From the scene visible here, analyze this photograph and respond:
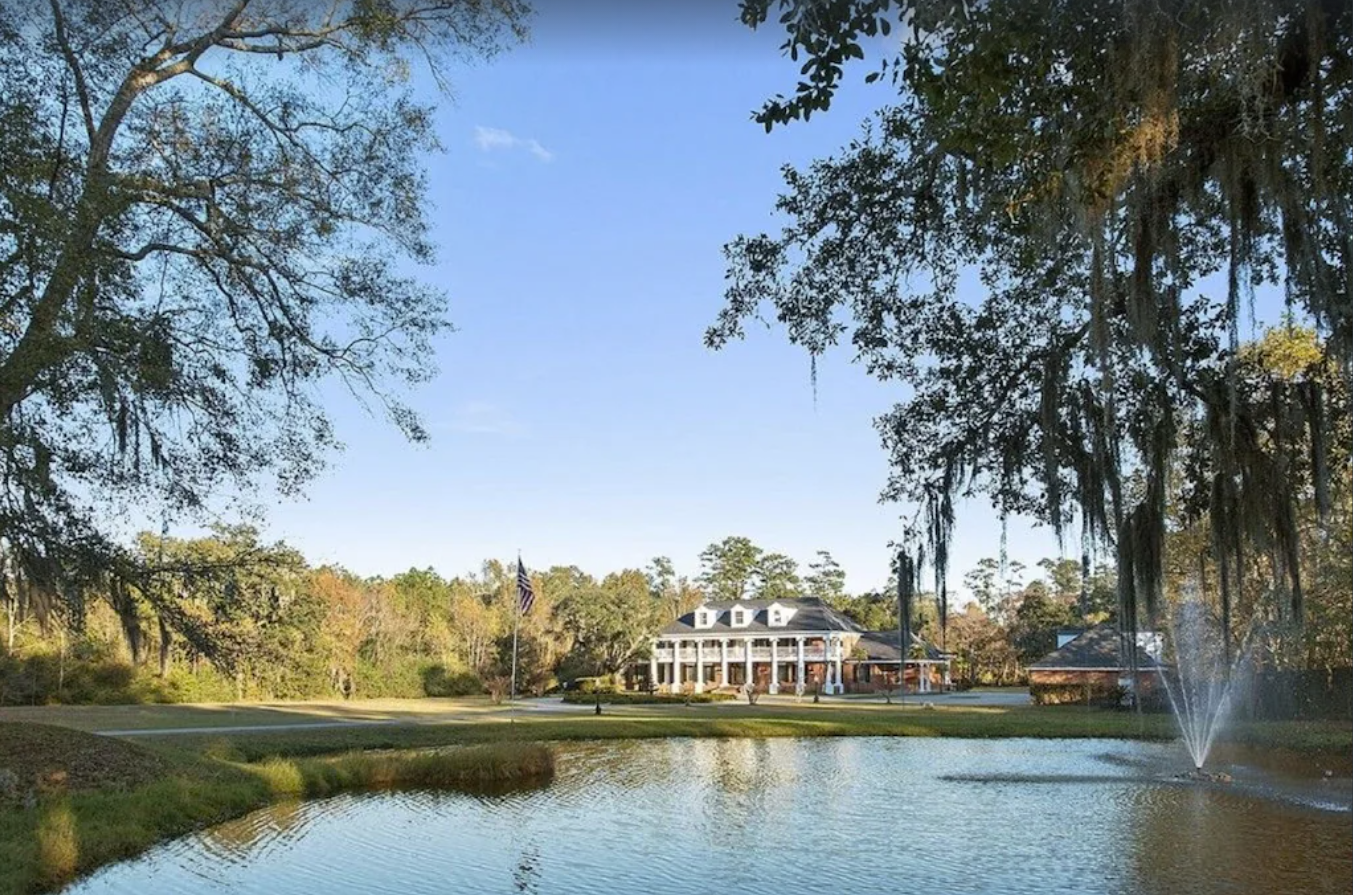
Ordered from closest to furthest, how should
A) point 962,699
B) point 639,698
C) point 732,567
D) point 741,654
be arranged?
1. point 639,698
2. point 962,699
3. point 741,654
4. point 732,567

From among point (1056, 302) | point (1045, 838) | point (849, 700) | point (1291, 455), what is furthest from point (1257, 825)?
point (849, 700)

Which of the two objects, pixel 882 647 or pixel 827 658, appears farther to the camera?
pixel 882 647

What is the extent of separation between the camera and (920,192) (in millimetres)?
7262

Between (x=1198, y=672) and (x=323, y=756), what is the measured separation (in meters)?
23.2

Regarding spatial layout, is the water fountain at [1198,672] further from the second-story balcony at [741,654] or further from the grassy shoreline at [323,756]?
the second-story balcony at [741,654]

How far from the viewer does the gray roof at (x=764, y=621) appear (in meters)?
55.0

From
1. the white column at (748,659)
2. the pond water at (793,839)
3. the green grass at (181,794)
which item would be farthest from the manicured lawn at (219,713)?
the white column at (748,659)

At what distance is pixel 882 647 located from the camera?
181ft

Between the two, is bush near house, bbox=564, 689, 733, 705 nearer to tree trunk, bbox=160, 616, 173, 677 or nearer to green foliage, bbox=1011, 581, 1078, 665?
green foliage, bbox=1011, 581, 1078, 665

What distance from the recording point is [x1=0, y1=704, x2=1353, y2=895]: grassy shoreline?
10.8m

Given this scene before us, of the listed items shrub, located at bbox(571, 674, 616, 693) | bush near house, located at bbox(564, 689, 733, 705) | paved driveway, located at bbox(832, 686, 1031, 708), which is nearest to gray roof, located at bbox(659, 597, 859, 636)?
paved driveway, located at bbox(832, 686, 1031, 708)

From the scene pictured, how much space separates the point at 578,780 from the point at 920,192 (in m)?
12.3

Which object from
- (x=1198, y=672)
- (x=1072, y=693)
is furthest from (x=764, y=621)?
(x=1198, y=672)

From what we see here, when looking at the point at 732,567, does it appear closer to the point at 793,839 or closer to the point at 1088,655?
the point at 1088,655
